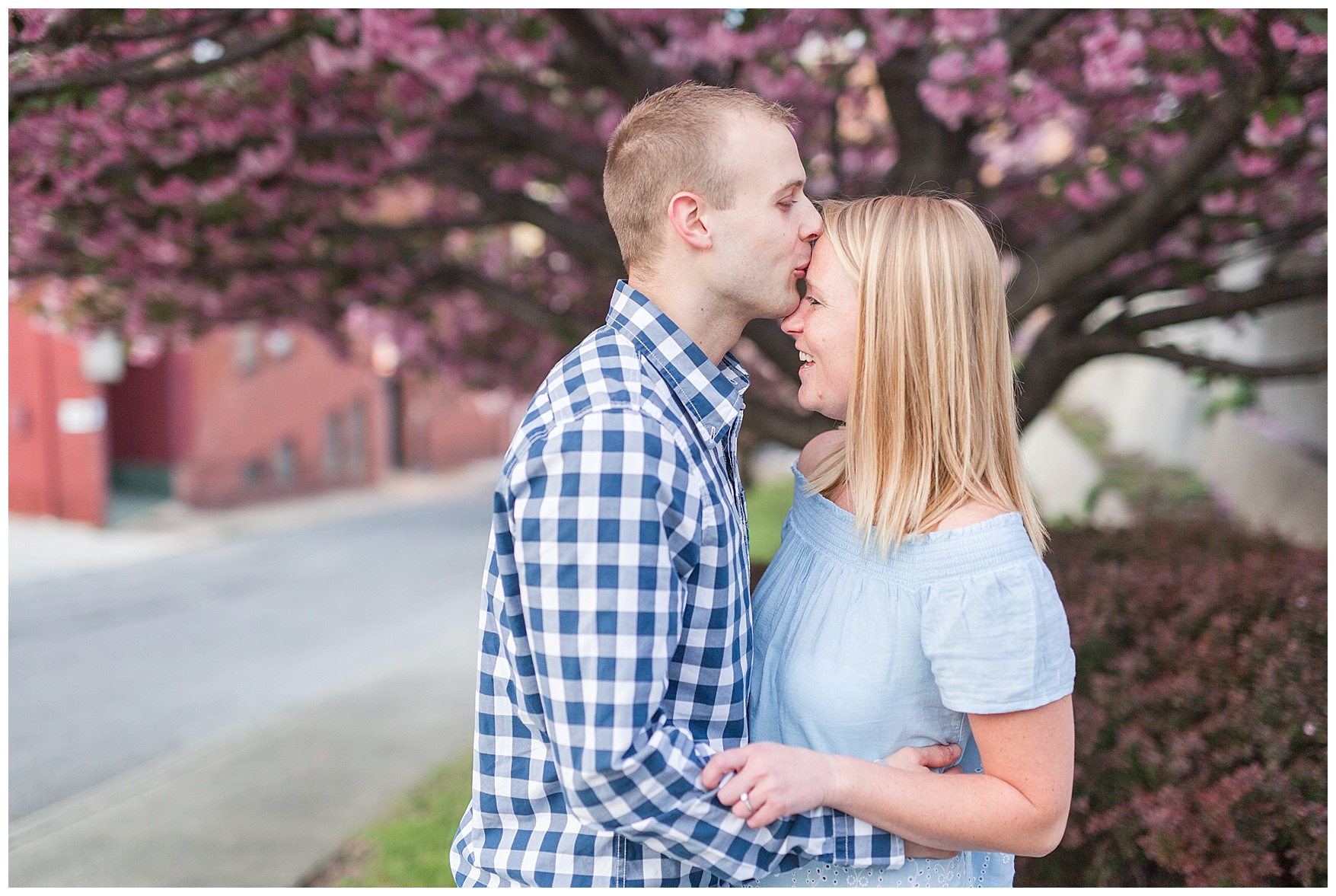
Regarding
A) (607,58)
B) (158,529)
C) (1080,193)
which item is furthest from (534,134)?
(158,529)

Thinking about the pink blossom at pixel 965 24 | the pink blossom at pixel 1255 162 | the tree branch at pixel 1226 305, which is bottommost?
the tree branch at pixel 1226 305

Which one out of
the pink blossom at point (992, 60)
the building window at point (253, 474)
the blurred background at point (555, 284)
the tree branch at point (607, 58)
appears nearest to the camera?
the blurred background at point (555, 284)

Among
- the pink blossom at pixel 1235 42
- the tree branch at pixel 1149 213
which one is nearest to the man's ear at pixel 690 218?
the tree branch at pixel 1149 213

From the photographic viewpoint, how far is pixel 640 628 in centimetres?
140

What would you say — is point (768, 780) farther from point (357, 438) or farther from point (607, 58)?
point (357, 438)

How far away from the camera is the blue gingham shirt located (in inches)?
55.2

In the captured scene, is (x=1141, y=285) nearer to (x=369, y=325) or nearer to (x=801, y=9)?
(x=801, y=9)

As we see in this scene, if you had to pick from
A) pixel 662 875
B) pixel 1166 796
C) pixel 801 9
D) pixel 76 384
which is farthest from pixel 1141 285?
pixel 76 384

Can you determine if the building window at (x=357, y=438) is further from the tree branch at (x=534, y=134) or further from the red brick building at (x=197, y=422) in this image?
the tree branch at (x=534, y=134)

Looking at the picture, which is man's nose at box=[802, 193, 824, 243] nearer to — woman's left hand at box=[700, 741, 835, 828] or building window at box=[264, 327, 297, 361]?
woman's left hand at box=[700, 741, 835, 828]

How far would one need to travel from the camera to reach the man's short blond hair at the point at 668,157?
A: 5.55 ft

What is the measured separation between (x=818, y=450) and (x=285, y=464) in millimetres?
19618

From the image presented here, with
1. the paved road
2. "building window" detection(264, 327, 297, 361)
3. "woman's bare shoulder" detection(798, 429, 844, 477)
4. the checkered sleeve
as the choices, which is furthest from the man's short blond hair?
"building window" detection(264, 327, 297, 361)

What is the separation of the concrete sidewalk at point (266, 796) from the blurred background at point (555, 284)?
0.03 metres
